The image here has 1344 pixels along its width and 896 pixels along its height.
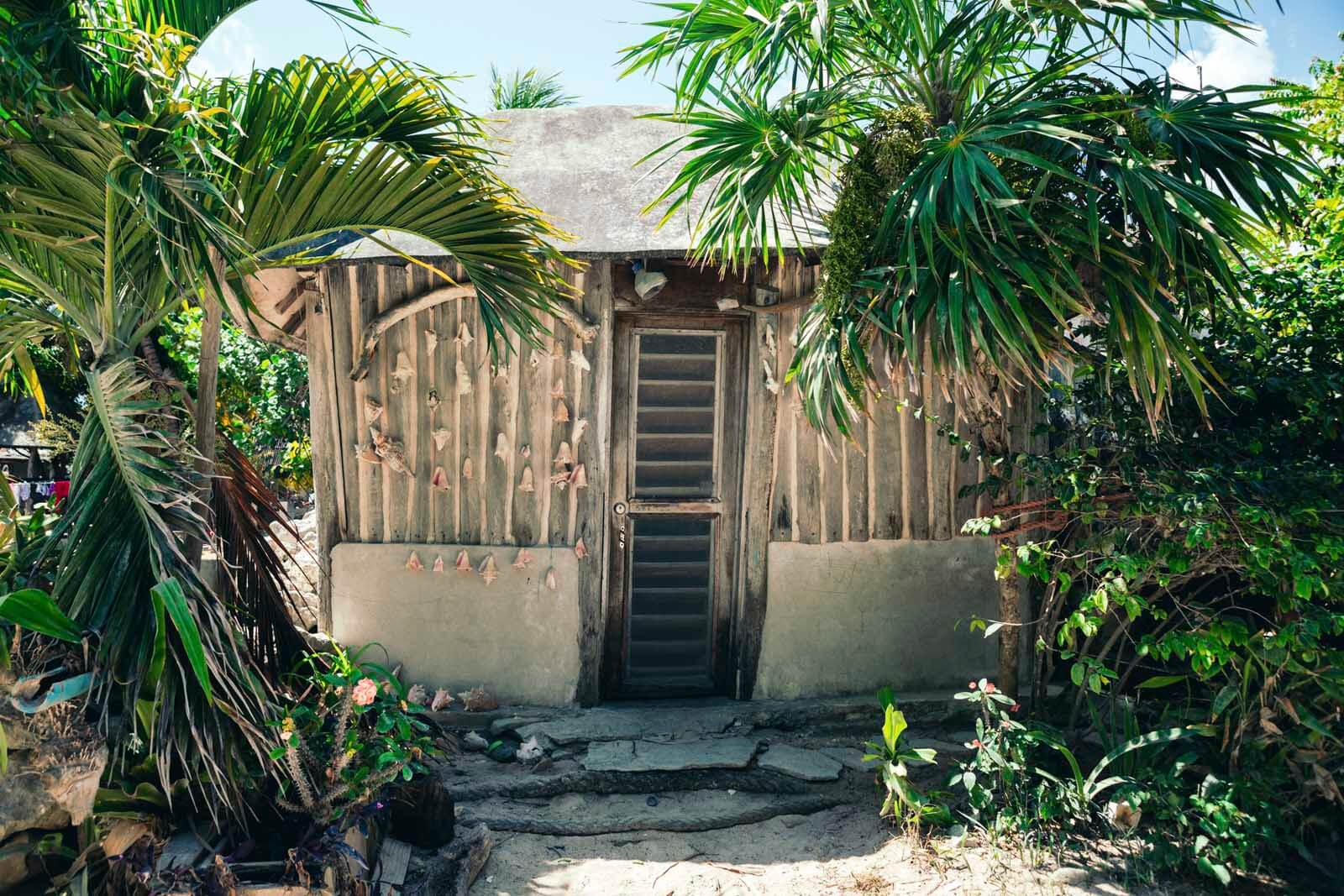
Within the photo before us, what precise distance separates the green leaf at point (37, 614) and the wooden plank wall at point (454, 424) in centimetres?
227

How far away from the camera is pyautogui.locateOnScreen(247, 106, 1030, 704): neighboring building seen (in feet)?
16.7

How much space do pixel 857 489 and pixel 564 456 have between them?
1683mm

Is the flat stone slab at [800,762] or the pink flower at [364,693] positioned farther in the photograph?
the flat stone slab at [800,762]

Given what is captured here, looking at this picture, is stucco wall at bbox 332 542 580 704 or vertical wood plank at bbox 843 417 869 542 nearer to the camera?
stucco wall at bbox 332 542 580 704

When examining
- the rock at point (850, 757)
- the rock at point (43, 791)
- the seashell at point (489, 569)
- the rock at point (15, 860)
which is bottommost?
the rock at point (850, 757)

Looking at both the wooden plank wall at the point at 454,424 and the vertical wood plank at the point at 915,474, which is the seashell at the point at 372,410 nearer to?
the wooden plank wall at the point at 454,424

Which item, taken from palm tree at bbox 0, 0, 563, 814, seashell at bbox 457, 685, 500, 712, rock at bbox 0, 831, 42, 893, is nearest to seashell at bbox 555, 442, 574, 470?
seashell at bbox 457, 685, 500, 712

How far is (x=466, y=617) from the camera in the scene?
5145 mm

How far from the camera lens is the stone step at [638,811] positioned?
420 centimetres

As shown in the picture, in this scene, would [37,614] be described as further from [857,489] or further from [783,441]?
[857,489]

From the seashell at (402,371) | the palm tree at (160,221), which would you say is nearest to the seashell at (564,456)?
the seashell at (402,371)

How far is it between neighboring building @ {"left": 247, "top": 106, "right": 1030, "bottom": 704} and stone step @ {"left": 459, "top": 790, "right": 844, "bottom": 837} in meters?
0.86

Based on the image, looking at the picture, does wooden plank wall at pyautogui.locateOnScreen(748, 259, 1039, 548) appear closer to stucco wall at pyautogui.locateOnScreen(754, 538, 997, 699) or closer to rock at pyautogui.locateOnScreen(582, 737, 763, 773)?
stucco wall at pyautogui.locateOnScreen(754, 538, 997, 699)

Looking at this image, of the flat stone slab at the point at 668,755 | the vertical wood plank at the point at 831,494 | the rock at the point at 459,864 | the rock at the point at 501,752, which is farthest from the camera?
the vertical wood plank at the point at 831,494
